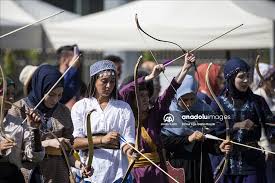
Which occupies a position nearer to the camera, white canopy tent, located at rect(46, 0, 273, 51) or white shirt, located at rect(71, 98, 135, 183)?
white shirt, located at rect(71, 98, 135, 183)

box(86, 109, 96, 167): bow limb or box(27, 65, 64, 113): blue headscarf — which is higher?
box(27, 65, 64, 113): blue headscarf

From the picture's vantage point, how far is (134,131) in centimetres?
765

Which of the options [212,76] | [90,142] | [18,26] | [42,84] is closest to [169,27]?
[18,26]

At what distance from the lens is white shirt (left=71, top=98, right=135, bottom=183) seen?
7516mm

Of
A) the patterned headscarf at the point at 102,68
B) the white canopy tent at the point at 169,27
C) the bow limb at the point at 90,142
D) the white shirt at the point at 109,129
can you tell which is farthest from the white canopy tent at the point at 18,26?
the bow limb at the point at 90,142

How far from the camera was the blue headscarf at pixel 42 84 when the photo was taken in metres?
7.82

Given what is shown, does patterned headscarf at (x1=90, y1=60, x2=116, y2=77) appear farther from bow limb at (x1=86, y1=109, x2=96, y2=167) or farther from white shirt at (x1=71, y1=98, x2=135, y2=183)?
bow limb at (x1=86, y1=109, x2=96, y2=167)

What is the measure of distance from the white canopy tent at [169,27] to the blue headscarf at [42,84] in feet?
15.1

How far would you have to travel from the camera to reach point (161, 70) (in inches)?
308

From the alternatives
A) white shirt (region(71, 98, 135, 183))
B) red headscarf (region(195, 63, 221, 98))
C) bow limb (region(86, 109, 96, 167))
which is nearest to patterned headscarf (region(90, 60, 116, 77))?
white shirt (region(71, 98, 135, 183))

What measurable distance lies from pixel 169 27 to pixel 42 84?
5124mm

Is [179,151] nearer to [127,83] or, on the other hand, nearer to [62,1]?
[127,83]

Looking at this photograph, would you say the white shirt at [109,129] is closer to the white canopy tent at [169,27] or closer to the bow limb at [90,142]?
the bow limb at [90,142]

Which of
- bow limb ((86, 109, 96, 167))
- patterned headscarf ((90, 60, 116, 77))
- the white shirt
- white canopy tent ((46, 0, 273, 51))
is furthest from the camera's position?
white canopy tent ((46, 0, 273, 51))
